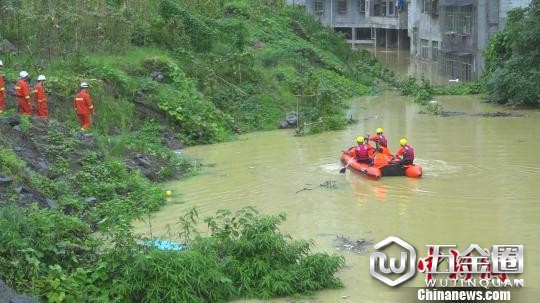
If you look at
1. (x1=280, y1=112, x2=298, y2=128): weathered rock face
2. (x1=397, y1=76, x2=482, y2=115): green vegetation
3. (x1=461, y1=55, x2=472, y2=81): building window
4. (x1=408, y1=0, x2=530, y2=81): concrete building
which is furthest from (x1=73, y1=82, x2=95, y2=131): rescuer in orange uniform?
(x1=461, y1=55, x2=472, y2=81): building window

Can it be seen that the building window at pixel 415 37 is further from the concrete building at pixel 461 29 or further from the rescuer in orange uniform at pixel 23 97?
the rescuer in orange uniform at pixel 23 97

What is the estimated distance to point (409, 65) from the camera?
5338cm

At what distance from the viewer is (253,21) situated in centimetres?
3806

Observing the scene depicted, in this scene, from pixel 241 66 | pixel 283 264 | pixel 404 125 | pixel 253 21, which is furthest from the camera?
pixel 253 21

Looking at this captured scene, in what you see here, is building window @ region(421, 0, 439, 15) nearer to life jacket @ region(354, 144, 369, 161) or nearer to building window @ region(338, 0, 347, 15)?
building window @ region(338, 0, 347, 15)

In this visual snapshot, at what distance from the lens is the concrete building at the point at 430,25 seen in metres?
39.3

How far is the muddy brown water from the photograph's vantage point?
528 inches

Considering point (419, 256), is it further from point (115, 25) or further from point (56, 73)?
point (115, 25)

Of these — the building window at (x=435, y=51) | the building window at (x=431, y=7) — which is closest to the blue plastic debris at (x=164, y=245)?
the building window at (x=431, y=7)

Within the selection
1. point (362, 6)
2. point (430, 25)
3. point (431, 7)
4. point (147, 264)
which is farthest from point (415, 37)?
point (147, 264)

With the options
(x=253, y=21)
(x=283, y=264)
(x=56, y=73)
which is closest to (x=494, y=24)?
(x=253, y=21)

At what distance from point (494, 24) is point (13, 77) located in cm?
2612

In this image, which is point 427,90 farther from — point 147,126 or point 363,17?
point 363,17

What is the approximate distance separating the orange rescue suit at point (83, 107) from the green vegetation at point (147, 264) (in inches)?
344
